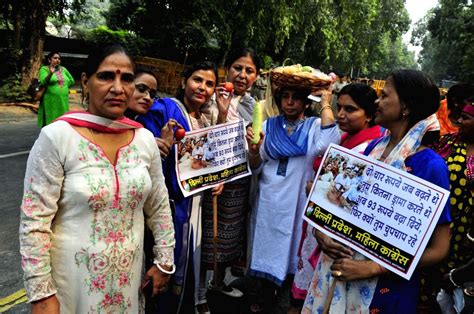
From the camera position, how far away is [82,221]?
63.8 inches

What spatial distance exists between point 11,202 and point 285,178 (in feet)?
12.3

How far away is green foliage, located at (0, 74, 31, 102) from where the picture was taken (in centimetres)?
1188

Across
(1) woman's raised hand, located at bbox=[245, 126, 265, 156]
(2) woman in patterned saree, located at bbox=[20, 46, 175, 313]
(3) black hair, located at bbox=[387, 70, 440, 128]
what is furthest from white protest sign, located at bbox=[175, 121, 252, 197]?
(3) black hair, located at bbox=[387, 70, 440, 128]

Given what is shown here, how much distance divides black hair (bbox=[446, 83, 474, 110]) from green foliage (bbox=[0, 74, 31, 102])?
39.4 ft

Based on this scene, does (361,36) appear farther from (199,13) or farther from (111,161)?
(111,161)

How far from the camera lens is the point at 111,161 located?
66.9 inches

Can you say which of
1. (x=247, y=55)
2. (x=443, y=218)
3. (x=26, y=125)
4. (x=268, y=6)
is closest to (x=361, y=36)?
(x=268, y=6)

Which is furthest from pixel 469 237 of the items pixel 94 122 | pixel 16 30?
Answer: pixel 16 30

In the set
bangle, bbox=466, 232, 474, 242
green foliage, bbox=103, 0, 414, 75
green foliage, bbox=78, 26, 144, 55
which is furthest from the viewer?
green foliage, bbox=78, 26, 144, 55

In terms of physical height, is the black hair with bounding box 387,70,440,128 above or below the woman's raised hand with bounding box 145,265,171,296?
above

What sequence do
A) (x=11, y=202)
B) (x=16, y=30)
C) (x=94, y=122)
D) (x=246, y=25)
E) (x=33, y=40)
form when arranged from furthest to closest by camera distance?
(x=246, y=25)
(x=16, y=30)
(x=33, y=40)
(x=11, y=202)
(x=94, y=122)

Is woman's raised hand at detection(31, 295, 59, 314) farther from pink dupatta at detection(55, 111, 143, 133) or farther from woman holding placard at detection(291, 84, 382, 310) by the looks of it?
woman holding placard at detection(291, 84, 382, 310)

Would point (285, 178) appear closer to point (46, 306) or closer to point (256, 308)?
point (256, 308)

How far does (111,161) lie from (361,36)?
26738 millimetres
